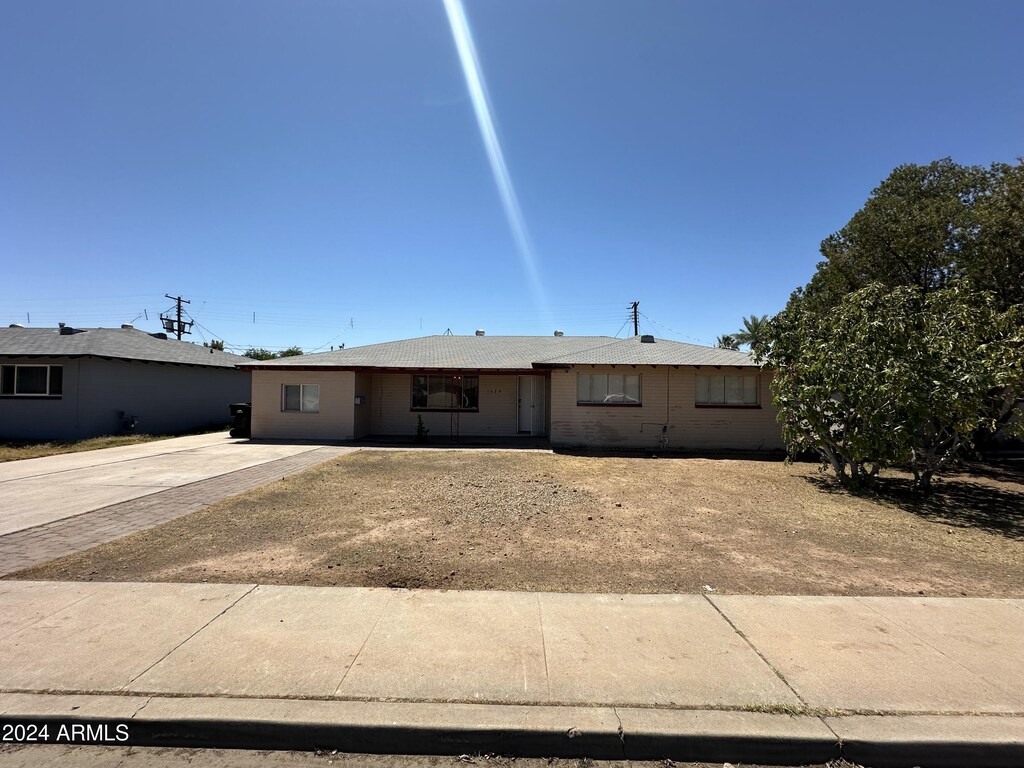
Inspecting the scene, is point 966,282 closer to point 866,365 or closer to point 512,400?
point 866,365

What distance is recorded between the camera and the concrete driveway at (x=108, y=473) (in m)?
7.53

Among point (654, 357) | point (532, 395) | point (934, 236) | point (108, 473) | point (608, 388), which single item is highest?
point (934, 236)

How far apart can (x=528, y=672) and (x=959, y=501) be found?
10129 mm

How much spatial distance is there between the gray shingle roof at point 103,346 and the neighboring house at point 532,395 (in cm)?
613

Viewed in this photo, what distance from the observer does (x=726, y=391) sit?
52.5 ft

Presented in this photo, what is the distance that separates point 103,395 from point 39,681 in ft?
63.5

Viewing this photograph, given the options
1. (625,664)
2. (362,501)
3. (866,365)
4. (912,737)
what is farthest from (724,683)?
(866,365)

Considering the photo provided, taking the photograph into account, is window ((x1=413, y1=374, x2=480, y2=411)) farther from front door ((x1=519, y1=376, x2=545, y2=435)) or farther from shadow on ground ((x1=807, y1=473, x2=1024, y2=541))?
shadow on ground ((x1=807, y1=473, x2=1024, y2=541))

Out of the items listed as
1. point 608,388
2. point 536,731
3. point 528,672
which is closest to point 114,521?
point 528,672

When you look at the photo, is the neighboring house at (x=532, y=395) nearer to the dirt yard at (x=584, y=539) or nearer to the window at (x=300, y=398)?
the window at (x=300, y=398)

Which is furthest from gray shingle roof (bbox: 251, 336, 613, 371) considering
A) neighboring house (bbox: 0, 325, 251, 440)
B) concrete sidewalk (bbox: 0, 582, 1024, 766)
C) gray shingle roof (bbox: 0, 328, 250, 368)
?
concrete sidewalk (bbox: 0, 582, 1024, 766)

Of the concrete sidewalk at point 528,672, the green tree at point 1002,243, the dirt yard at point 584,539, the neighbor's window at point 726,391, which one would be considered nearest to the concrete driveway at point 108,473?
the dirt yard at point 584,539

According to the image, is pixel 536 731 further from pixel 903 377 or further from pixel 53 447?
pixel 53 447

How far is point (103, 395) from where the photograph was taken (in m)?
18.2
